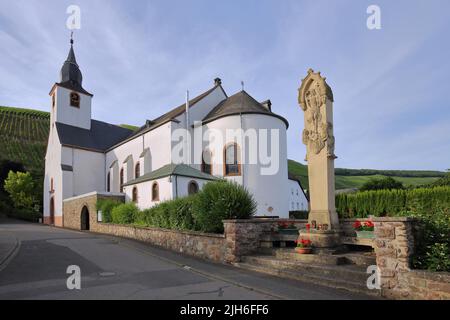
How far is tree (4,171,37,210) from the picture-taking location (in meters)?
41.2

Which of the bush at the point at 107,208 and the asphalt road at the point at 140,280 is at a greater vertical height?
the bush at the point at 107,208

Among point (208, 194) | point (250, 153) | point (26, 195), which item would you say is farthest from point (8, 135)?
point (208, 194)

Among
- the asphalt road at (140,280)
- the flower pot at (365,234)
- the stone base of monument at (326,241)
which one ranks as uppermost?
the flower pot at (365,234)

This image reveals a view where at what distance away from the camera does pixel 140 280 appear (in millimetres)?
7504

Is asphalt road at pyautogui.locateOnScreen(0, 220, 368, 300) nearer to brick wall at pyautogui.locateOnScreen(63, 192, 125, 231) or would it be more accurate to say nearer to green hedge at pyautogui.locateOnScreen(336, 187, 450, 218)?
green hedge at pyautogui.locateOnScreen(336, 187, 450, 218)

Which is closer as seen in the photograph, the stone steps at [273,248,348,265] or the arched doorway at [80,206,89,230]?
the stone steps at [273,248,348,265]

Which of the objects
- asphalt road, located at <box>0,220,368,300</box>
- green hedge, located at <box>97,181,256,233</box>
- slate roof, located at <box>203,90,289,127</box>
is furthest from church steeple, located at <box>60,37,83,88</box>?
asphalt road, located at <box>0,220,368,300</box>

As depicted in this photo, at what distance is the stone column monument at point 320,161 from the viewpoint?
29.2 feet

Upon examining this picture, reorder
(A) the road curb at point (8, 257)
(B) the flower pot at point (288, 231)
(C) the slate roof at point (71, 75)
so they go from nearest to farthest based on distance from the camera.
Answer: (A) the road curb at point (8, 257), (B) the flower pot at point (288, 231), (C) the slate roof at point (71, 75)

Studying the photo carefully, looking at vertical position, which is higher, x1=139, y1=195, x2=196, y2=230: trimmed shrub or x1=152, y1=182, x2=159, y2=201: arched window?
x1=152, y1=182, x2=159, y2=201: arched window

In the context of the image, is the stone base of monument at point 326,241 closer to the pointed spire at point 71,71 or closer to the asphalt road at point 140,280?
the asphalt road at point 140,280

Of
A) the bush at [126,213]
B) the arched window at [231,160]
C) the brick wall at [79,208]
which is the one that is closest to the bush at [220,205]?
the bush at [126,213]

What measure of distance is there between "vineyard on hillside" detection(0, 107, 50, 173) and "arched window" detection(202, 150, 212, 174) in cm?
4086

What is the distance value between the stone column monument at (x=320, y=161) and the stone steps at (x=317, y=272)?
3.41 ft
